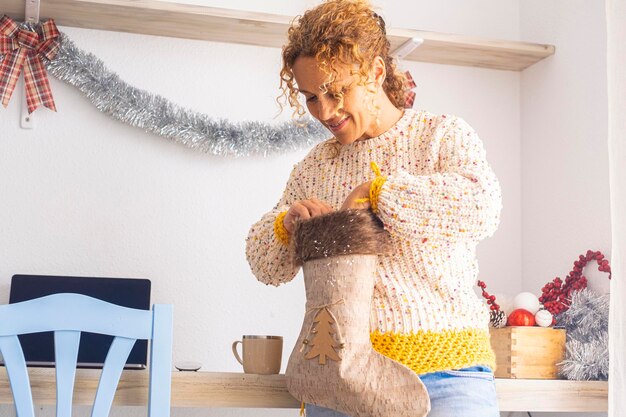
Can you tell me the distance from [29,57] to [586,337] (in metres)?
1.39

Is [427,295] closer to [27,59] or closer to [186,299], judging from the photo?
[186,299]

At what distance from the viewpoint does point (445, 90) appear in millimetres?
2236

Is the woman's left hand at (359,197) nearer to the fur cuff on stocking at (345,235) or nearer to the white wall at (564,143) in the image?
the fur cuff on stocking at (345,235)

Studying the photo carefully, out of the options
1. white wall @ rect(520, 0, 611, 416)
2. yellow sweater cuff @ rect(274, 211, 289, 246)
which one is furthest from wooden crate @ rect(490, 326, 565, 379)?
yellow sweater cuff @ rect(274, 211, 289, 246)

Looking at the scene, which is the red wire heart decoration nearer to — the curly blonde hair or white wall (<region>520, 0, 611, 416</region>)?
white wall (<region>520, 0, 611, 416</region>)

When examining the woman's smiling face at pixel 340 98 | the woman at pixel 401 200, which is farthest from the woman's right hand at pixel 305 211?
the woman's smiling face at pixel 340 98

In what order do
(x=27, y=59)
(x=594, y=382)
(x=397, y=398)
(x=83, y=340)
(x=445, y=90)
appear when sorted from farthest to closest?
1. (x=445, y=90)
2. (x=27, y=59)
3. (x=83, y=340)
4. (x=594, y=382)
5. (x=397, y=398)

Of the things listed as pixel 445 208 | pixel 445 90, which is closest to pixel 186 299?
pixel 445 90

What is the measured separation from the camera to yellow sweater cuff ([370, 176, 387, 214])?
44.2 inches

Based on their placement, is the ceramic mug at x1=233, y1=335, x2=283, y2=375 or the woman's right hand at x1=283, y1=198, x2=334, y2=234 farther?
the ceramic mug at x1=233, y1=335, x2=283, y2=375

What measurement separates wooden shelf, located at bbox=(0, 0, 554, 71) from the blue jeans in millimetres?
1052

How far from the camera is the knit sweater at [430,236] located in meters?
1.11

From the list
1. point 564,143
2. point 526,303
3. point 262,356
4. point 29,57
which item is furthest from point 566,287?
point 29,57

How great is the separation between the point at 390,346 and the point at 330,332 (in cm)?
9
